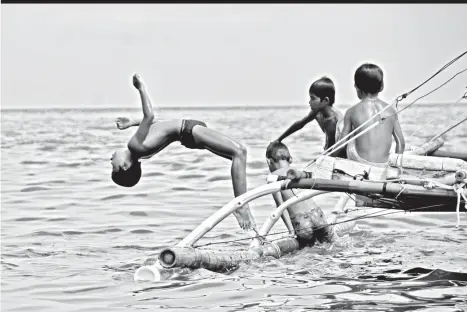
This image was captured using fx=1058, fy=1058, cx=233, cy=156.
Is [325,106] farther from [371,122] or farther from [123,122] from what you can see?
[123,122]

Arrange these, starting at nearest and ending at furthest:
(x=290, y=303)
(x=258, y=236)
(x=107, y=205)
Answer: (x=290, y=303) → (x=258, y=236) → (x=107, y=205)

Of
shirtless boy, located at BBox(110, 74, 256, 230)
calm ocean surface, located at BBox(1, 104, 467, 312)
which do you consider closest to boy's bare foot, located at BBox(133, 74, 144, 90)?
shirtless boy, located at BBox(110, 74, 256, 230)

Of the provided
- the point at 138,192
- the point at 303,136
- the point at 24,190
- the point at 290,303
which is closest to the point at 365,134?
the point at 290,303

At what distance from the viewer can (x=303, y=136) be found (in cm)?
3738

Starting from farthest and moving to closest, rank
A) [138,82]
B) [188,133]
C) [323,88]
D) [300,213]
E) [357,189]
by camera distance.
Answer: [323,88] → [300,213] → [188,133] → [138,82] → [357,189]

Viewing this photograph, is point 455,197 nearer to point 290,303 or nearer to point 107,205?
point 290,303

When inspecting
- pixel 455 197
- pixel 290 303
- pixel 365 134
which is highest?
pixel 365 134

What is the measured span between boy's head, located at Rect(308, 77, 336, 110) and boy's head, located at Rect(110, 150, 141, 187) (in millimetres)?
2043

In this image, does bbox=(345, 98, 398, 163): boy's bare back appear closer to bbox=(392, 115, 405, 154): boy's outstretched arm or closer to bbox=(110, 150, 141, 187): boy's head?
bbox=(392, 115, 405, 154): boy's outstretched arm

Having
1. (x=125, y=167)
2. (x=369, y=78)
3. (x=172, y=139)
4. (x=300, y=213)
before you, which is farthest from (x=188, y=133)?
(x=369, y=78)

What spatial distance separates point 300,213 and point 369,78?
5.95 ft

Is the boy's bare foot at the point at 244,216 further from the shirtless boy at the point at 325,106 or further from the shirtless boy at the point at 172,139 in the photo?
the shirtless boy at the point at 325,106

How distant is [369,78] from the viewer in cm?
966

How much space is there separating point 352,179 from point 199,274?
1658 mm
